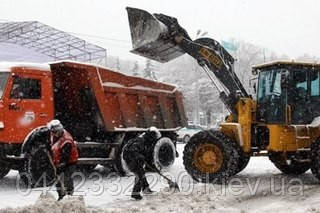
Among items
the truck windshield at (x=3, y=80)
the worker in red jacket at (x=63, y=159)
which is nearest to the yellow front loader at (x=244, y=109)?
the truck windshield at (x=3, y=80)

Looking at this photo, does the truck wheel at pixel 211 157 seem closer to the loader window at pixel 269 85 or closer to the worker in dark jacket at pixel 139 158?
the loader window at pixel 269 85

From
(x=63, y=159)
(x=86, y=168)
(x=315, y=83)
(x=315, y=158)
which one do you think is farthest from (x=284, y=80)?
(x=86, y=168)

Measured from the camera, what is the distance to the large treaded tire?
1030 cm

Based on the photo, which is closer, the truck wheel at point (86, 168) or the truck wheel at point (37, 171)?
the truck wheel at point (37, 171)

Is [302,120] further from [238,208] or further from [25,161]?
[25,161]

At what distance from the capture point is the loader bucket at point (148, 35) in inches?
471

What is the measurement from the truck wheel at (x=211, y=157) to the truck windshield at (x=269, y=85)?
1231mm

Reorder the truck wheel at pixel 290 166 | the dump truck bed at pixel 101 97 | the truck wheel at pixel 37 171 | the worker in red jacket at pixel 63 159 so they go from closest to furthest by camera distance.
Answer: the worker in red jacket at pixel 63 159 < the truck wheel at pixel 37 171 < the dump truck bed at pixel 101 97 < the truck wheel at pixel 290 166

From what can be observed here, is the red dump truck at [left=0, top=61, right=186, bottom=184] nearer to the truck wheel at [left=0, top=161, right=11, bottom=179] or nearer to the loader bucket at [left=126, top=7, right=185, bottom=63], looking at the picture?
the truck wheel at [left=0, top=161, right=11, bottom=179]

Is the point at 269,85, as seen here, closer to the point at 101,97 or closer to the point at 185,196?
the point at 185,196

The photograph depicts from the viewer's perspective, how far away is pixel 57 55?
2952 centimetres

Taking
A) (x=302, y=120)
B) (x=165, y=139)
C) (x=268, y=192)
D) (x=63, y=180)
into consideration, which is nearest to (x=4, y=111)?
(x=63, y=180)

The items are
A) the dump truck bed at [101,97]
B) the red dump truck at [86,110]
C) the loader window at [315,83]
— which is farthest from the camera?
the dump truck bed at [101,97]

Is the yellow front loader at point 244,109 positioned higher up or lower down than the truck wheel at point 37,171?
higher up
